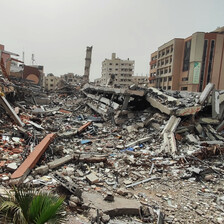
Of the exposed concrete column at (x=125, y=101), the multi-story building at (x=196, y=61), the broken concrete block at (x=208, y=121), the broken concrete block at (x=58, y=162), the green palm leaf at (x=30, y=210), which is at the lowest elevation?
the broken concrete block at (x=58, y=162)

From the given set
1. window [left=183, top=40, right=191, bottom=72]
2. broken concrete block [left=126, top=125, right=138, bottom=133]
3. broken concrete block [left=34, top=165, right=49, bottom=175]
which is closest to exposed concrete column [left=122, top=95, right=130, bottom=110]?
broken concrete block [left=126, top=125, right=138, bottom=133]

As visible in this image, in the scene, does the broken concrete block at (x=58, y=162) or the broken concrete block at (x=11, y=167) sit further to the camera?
the broken concrete block at (x=58, y=162)

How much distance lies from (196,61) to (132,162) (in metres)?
29.2

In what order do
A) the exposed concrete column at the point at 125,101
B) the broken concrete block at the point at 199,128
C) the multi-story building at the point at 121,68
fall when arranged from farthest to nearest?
1. the multi-story building at the point at 121,68
2. the exposed concrete column at the point at 125,101
3. the broken concrete block at the point at 199,128

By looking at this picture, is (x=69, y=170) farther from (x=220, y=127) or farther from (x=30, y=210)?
(x=220, y=127)

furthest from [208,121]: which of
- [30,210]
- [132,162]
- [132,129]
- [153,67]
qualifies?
[153,67]

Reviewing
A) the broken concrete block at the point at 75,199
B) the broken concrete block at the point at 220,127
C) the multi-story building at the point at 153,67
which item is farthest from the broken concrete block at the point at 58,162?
the multi-story building at the point at 153,67

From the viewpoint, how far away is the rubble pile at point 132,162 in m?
3.46

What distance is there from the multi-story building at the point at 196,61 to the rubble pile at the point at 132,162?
22.5m

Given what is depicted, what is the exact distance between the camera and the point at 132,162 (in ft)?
18.1

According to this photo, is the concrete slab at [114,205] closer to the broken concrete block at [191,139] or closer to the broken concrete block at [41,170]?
the broken concrete block at [41,170]

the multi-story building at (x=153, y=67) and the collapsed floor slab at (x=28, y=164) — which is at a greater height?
the multi-story building at (x=153, y=67)

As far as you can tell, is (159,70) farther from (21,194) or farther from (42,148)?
(21,194)

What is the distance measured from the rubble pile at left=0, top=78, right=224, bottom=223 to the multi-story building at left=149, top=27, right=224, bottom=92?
22.5 metres
